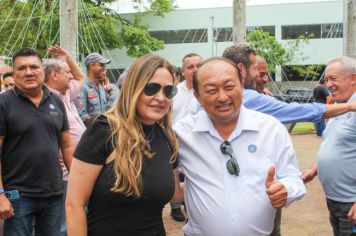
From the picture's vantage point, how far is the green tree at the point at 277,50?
34.3m

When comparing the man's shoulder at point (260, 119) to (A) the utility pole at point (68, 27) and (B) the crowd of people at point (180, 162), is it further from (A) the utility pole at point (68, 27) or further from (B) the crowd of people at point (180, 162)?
(A) the utility pole at point (68, 27)

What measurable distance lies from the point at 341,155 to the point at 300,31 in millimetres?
39277

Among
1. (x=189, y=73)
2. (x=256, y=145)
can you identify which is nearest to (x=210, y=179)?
(x=256, y=145)

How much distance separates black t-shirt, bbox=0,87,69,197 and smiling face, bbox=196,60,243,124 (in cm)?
175

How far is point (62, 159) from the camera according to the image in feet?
13.8

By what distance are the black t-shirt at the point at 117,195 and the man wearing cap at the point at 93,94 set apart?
341 cm

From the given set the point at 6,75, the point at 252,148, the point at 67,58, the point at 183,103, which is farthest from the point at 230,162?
the point at 6,75

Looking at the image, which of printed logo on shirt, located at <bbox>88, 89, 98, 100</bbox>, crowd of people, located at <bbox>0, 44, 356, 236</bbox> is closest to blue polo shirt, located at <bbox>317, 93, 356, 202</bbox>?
crowd of people, located at <bbox>0, 44, 356, 236</bbox>

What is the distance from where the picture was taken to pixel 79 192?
2.18 meters

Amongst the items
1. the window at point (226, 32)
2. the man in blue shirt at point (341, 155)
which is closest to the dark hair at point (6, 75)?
the man in blue shirt at point (341, 155)

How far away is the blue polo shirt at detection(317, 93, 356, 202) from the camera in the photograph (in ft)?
11.4

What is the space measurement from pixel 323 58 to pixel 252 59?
3866cm

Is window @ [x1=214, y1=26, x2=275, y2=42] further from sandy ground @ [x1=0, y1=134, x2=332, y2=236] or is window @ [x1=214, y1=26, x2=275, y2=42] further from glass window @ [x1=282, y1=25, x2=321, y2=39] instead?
sandy ground @ [x1=0, y1=134, x2=332, y2=236]

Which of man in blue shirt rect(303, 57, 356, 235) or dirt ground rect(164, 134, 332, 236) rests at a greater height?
man in blue shirt rect(303, 57, 356, 235)
